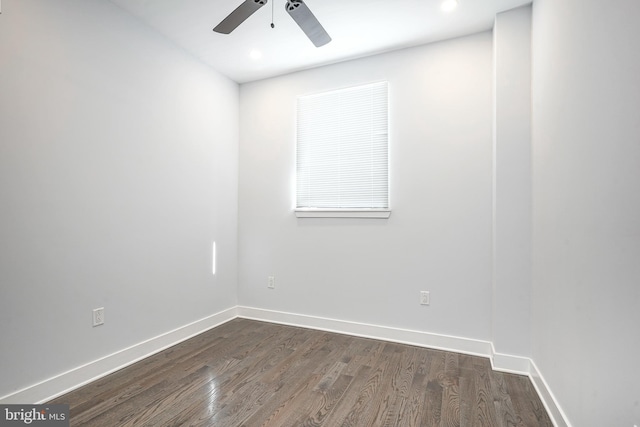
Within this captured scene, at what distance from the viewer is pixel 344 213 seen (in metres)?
3.12

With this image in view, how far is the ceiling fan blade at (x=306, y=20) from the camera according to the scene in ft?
5.98

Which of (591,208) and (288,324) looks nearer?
(591,208)

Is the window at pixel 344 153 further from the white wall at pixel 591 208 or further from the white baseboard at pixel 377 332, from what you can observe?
the white wall at pixel 591 208

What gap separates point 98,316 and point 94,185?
0.90 m

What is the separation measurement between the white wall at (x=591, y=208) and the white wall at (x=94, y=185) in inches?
109

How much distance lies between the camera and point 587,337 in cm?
135

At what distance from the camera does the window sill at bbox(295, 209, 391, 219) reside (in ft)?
9.70

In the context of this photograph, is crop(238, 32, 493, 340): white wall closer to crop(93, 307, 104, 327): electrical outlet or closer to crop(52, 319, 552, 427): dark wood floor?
crop(52, 319, 552, 427): dark wood floor

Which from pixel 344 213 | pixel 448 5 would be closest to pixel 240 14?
pixel 448 5

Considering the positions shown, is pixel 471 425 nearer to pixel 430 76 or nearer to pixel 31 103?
pixel 430 76

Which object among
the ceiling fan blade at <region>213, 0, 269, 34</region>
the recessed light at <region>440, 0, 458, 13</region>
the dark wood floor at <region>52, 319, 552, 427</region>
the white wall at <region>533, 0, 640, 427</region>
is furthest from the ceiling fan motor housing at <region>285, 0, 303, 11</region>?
the dark wood floor at <region>52, 319, 552, 427</region>

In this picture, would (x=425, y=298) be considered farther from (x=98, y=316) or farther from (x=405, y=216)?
(x=98, y=316)

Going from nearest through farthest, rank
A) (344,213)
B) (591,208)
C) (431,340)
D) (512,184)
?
(591,208) → (512,184) → (431,340) → (344,213)

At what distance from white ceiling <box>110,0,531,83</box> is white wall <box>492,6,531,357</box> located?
0.25 m
